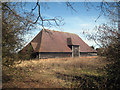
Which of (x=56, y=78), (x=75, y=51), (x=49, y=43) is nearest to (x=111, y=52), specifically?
(x=56, y=78)

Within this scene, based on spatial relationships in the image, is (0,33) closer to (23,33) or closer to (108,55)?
(23,33)

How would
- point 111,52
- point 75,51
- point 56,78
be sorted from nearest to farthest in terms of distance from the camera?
point 111,52 < point 56,78 < point 75,51

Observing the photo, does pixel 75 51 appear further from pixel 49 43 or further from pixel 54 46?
pixel 49 43

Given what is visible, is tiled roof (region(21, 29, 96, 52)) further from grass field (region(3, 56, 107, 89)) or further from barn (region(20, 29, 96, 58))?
grass field (region(3, 56, 107, 89))

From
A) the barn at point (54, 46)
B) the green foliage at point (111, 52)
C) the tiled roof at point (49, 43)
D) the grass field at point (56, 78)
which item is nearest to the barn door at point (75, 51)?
the barn at point (54, 46)

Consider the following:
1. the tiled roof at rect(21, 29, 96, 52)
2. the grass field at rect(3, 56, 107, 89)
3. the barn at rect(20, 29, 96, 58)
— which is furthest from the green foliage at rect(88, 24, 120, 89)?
the tiled roof at rect(21, 29, 96, 52)

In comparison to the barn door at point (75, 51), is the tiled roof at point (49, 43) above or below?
above

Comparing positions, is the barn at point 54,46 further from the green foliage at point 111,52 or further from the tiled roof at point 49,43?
the green foliage at point 111,52

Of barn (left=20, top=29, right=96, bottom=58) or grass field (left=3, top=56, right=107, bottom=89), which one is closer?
grass field (left=3, top=56, right=107, bottom=89)

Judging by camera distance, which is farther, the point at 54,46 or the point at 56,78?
the point at 54,46

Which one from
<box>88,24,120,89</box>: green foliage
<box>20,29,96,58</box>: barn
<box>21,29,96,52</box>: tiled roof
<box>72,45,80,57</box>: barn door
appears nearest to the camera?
<box>88,24,120,89</box>: green foliage

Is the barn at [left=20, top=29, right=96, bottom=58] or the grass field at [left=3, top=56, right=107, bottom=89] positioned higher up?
the barn at [left=20, top=29, right=96, bottom=58]

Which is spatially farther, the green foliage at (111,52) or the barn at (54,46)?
the barn at (54,46)

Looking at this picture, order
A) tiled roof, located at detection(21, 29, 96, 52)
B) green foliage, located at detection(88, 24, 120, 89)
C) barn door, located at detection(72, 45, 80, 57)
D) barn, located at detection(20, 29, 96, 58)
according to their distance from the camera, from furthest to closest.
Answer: barn door, located at detection(72, 45, 80, 57), tiled roof, located at detection(21, 29, 96, 52), barn, located at detection(20, 29, 96, 58), green foliage, located at detection(88, 24, 120, 89)
